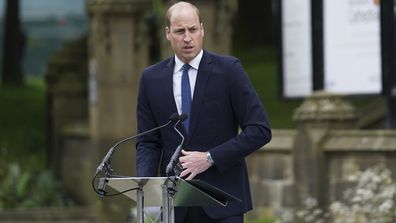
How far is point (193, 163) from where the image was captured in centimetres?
732

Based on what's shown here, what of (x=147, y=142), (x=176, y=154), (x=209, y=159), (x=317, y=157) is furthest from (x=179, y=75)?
(x=317, y=157)

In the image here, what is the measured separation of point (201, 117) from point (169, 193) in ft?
2.25

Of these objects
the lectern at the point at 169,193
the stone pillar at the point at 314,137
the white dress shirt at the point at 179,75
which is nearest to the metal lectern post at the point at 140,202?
the lectern at the point at 169,193

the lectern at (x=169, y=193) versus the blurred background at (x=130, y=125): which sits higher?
the lectern at (x=169, y=193)

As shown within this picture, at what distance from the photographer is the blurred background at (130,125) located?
588 inches

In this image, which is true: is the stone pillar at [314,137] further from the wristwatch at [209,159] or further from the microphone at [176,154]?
the microphone at [176,154]

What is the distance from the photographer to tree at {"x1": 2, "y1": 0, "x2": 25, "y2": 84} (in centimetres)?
3262

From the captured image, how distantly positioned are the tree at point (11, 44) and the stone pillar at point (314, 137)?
17774 mm

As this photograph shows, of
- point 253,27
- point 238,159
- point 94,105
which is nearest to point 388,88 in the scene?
point 94,105

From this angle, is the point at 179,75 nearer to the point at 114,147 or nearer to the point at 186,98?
the point at 186,98

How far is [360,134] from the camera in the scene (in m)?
14.8

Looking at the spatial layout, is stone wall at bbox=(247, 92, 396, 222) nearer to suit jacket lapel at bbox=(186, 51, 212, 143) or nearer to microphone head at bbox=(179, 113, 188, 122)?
suit jacket lapel at bbox=(186, 51, 212, 143)

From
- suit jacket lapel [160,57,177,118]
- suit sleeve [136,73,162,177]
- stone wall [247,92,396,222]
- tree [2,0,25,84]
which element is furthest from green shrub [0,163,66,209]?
suit jacket lapel [160,57,177,118]

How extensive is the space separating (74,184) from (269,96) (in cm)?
347
